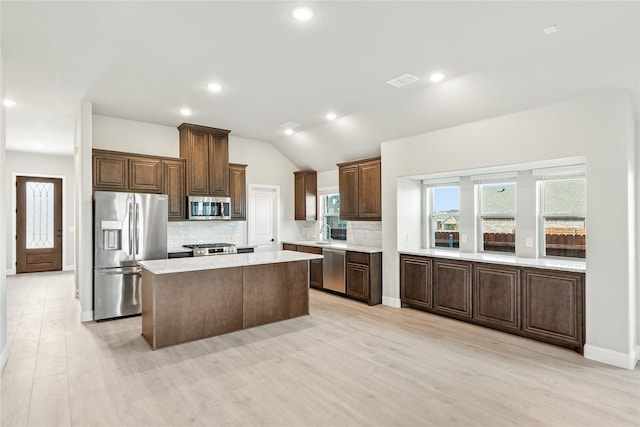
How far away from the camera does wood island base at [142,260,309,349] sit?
3816 mm

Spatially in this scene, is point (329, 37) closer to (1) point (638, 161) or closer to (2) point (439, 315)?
(1) point (638, 161)

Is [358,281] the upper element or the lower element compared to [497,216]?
lower

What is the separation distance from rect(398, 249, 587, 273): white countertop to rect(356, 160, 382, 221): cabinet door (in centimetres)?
94

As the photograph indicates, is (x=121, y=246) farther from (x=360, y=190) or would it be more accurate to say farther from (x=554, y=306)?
(x=554, y=306)

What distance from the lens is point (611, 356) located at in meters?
3.32

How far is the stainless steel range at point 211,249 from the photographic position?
5.76 m

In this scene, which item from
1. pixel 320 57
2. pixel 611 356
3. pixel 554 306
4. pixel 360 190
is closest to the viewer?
pixel 611 356

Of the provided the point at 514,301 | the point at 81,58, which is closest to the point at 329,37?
the point at 81,58

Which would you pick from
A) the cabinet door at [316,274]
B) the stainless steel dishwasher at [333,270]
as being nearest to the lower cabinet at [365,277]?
the stainless steel dishwasher at [333,270]

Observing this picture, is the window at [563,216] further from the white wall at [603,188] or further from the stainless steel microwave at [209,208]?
the stainless steel microwave at [209,208]

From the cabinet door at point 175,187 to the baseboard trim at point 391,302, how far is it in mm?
3636

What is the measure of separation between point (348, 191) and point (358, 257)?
1339mm

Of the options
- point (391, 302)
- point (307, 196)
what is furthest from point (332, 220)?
point (391, 302)

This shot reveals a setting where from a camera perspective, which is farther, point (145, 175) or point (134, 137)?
point (134, 137)
